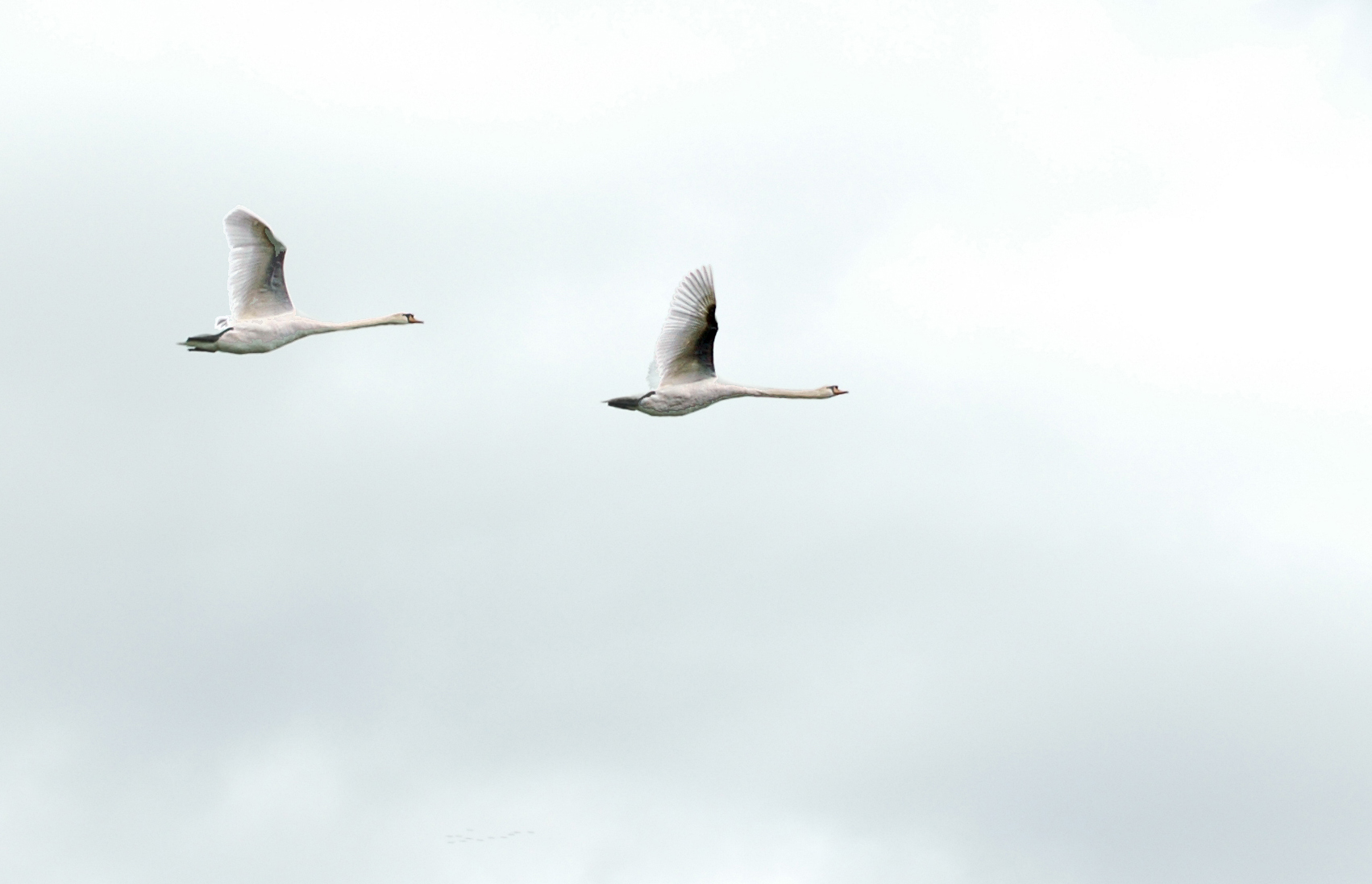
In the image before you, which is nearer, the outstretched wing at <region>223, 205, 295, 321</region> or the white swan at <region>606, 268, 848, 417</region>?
the white swan at <region>606, 268, 848, 417</region>

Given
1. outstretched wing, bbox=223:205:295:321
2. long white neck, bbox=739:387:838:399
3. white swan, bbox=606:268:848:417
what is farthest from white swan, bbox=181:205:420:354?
long white neck, bbox=739:387:838:399

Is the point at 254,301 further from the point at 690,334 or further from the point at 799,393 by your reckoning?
the point at 799,393

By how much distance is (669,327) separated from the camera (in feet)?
286

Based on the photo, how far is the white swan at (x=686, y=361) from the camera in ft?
284

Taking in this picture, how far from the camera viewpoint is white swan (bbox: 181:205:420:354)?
89.8 metres

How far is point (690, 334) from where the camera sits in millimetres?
87125

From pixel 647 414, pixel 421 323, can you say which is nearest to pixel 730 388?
pixel 647 414

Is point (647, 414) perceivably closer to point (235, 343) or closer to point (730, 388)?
point (730, 388)

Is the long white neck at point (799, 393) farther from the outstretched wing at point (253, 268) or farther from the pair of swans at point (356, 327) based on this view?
the outstretched wing at point (253, 268)

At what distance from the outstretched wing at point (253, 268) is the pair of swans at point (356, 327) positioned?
3 cm

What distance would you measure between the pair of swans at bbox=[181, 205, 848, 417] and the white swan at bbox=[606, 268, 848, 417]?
1.0 inches

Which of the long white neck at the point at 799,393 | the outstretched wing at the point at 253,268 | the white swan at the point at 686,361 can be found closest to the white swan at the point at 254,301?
the outstretched wing at the point at 253,268

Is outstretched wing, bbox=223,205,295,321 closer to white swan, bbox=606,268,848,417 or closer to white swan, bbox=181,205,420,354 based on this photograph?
white swan, bbox=181,205,420,354

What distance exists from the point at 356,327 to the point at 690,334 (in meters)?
12.2
